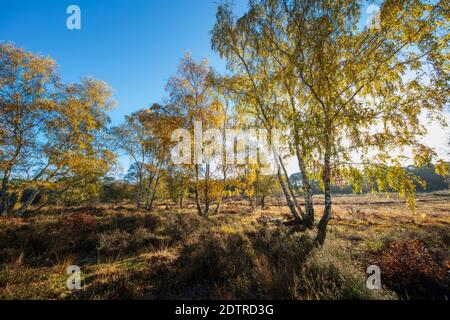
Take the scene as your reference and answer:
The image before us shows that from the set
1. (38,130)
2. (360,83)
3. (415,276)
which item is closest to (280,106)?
(360,83)

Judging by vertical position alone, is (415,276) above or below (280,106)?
below

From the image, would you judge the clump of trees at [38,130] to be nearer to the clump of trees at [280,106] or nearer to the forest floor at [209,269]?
the clump of trees at [280,106]

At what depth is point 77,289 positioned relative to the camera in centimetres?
389

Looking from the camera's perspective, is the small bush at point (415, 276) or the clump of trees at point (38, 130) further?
the clump of trees at point (38, 130)

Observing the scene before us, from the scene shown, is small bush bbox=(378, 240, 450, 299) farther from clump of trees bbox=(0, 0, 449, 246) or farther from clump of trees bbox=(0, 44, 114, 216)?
clump of trees bbox=(0, 44, 114, 216)

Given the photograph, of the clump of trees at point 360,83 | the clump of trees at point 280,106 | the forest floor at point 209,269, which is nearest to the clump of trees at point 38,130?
the clump of trees at point 280,106

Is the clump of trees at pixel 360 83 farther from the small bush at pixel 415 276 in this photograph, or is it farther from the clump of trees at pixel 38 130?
the clump of trees at pixel 38 130

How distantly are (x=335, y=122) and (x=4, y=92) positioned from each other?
17815 millimetres

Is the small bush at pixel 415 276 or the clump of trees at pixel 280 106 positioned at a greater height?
the clump of trees at pixel 280 106

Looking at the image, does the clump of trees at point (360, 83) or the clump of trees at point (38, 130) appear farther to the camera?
the clump of trees at point (38, 130)

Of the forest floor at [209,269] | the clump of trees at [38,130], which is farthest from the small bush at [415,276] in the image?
the clump of trees at [38,130]

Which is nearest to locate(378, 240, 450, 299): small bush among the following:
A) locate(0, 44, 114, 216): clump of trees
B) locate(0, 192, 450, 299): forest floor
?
locate(0, 192, 450, 299): forest floor

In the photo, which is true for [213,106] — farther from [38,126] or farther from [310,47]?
[38,126]

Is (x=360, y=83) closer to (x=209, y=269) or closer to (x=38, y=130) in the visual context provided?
(x=209, y=269)
